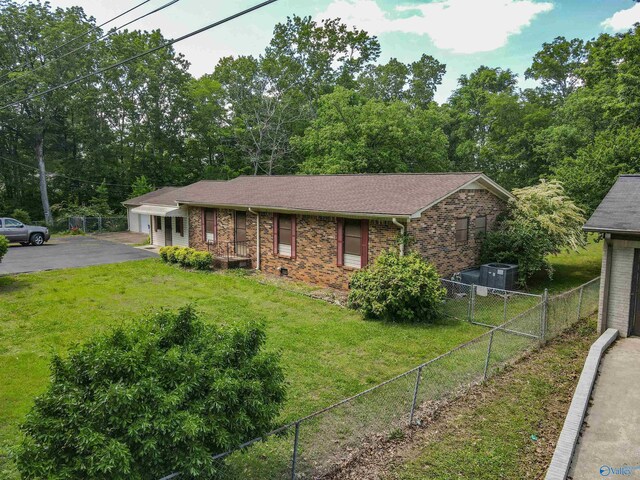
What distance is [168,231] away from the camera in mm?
24297

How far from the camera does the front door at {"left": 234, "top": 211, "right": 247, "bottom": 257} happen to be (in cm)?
1903

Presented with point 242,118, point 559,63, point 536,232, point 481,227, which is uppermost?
point 559,63

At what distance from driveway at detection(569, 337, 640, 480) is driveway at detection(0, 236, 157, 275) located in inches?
745

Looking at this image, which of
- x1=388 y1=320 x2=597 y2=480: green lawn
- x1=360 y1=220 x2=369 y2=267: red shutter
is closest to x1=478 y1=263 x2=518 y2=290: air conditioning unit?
x1=360 y1=220 x2=369 y2=267: red shutter

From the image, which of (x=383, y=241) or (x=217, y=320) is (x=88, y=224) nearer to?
(x=217, y=320)

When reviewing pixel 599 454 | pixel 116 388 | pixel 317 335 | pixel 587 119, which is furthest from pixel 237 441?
pixel 587 119

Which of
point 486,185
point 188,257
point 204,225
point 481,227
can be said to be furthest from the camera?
point 204,225

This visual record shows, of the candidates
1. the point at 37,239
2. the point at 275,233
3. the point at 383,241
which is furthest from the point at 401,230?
the point at 37,239

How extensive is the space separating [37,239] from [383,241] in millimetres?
21430

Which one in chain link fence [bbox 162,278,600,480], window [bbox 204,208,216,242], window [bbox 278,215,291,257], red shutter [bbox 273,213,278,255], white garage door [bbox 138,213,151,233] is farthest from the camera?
white garage door [bbox 138,213,151,233]

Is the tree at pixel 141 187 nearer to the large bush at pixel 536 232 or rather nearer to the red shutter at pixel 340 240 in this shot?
the red shutter at pixel 340 240

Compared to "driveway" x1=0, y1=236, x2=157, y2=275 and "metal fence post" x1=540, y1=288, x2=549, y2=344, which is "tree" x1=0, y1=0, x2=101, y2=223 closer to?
"driveway" x1=0, y1=236, x2=157, y2=275

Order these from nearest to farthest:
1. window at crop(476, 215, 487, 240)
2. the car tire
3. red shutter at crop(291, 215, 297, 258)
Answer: window at crop(476, 215, 487, 240) → red shutter at crop(291, 215, 297, 258) → the car tire

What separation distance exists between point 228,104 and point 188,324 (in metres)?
40.8
